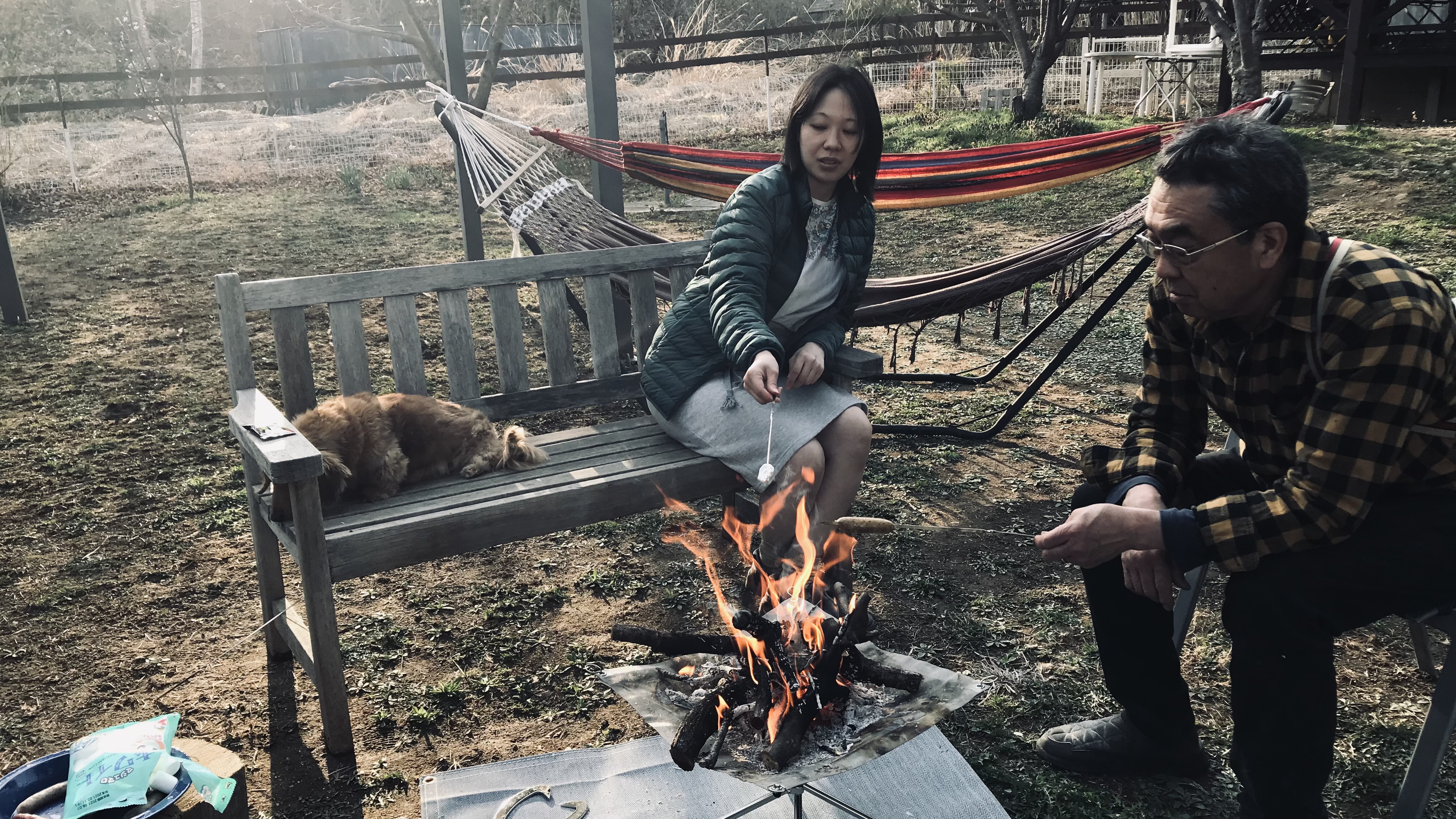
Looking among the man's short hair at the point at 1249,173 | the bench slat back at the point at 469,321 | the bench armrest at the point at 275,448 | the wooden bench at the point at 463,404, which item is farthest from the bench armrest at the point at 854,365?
the bench armrest at the point at 275,448

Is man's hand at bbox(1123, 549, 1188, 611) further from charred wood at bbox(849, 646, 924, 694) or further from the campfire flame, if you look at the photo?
the campfire flame

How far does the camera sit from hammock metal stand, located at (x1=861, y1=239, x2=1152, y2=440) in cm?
371

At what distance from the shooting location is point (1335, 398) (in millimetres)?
1744

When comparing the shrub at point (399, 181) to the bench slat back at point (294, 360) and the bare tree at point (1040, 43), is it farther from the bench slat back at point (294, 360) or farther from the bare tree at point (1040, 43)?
the bench slat back at point (294, 360)

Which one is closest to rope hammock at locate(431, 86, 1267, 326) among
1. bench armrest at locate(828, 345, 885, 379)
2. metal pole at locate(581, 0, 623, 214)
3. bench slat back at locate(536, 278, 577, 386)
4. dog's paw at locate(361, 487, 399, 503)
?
metal pole at locate(581, 0, 623, 214)

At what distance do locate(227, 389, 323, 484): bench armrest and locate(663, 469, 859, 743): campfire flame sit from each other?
0.88m

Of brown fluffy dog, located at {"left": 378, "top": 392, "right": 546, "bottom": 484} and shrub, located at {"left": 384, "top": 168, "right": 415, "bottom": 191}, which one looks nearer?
brown fluffy dog, located at {"left": 378, "top": 392, "right": 546, "bottom": 484}

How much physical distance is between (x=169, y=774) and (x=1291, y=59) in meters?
13.2

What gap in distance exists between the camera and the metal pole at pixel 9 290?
6.21 meters

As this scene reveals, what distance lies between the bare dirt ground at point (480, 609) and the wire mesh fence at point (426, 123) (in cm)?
693

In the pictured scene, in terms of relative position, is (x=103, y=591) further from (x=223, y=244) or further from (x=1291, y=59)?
(x=1291, y=59)

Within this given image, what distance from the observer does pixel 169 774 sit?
1.82 m

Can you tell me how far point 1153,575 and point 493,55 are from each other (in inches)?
295

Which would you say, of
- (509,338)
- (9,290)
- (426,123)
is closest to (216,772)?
(509,338)
